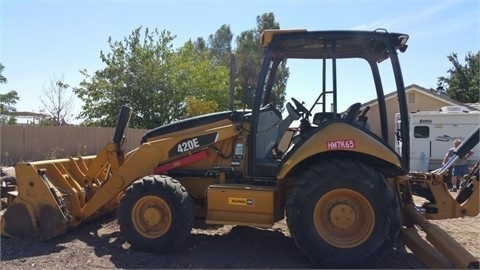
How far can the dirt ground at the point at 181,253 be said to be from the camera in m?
5.52

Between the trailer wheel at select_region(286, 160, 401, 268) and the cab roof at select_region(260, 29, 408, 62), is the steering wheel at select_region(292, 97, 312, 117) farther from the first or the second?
the trailer wheel at select_region(286, 160, 401, 268)

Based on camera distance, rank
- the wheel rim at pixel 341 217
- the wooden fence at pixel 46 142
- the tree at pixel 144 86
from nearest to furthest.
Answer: the wheel rim at pixel 341 217 < the wooden fence at pixel 46 142 < the tree at pixel 144 86

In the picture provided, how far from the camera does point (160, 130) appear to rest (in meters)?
6.72

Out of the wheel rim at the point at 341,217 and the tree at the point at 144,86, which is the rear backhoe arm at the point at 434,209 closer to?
the wheel rim at the point at 341,217

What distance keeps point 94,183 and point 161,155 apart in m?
1.34

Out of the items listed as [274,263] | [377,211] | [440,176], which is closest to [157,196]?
[274,263]

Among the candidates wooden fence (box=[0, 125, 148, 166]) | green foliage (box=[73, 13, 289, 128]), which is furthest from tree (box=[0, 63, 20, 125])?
wooden fence (box=[0, 125, 148, 166])

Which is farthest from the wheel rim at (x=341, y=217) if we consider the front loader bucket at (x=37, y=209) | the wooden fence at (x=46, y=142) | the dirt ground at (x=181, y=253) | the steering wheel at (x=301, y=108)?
the wooden fence at (x=46, y=142)

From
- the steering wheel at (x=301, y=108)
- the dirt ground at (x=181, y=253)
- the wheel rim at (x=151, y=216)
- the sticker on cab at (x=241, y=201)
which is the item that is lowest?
the dirt ground at (x=181, y=253)

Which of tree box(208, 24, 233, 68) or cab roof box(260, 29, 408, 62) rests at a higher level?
tree box(208, 24, 233, 68)

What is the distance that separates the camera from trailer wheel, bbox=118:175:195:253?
19.1 ft

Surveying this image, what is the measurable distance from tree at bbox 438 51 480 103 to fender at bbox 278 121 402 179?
127 feet

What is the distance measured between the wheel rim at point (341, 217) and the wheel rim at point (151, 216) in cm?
184

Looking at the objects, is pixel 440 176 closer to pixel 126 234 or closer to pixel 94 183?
pixel 126 234
